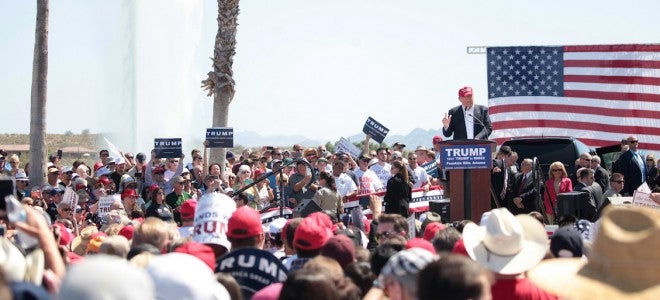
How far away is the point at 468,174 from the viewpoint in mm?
12664

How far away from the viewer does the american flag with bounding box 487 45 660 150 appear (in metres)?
21.0

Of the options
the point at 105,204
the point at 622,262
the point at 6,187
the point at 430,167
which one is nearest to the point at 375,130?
the point at 430,167

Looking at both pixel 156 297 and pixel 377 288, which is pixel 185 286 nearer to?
pixel 156 297

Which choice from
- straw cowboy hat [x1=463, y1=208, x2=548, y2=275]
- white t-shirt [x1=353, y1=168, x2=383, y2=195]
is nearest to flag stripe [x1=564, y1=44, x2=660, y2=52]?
white t-shirt [x1=353, y1=168, x2=383, y2=195]

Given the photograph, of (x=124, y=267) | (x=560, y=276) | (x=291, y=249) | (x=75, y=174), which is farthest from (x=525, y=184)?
(x=124, y=267)

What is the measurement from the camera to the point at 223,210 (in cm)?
816

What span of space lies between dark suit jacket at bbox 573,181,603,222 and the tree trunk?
33.9 ft

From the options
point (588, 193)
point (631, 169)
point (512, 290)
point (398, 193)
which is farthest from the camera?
point (631, 169)

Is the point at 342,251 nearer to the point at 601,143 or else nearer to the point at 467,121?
the point at 467,121

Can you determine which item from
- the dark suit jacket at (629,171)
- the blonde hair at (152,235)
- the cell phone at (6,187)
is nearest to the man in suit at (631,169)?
the dark suit jacket at (629,171)

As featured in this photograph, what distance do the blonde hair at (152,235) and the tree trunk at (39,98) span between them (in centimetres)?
1247

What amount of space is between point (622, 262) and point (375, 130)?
19.1 m

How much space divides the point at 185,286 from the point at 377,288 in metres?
1.23

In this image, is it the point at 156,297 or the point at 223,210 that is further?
the point at 223,210
